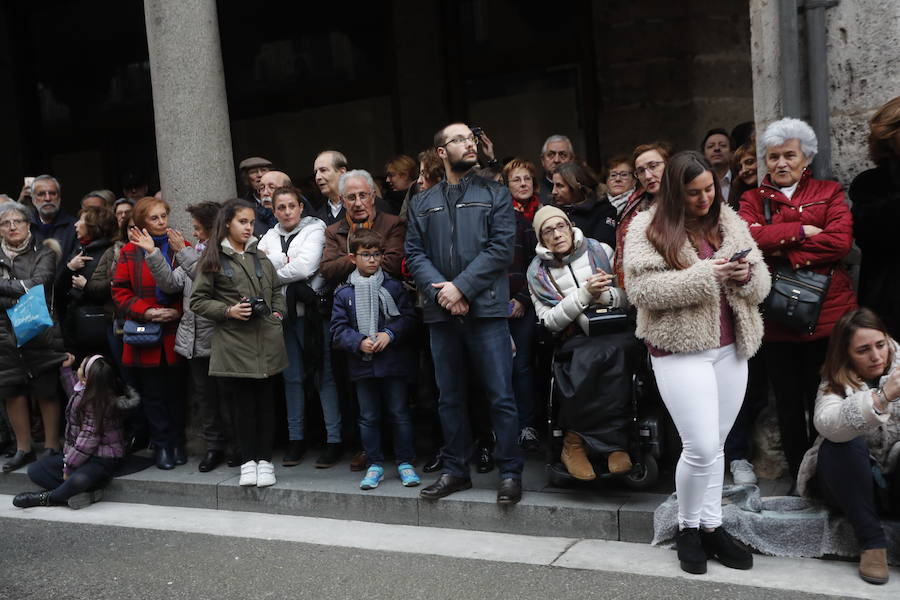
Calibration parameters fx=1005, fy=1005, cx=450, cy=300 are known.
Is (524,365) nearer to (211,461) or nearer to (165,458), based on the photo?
(211,461)

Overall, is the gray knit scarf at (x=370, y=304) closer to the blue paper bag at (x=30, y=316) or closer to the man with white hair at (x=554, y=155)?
the man with white hair at (x=554, y=155)

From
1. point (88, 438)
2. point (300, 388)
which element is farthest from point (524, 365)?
point (88, 438)

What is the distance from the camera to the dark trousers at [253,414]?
6473 mm

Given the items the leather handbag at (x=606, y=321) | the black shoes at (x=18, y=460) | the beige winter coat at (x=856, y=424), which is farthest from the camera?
the black shoes at (x=18, y=460)

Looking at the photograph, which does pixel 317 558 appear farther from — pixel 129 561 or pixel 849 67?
Answer: pixel 849 67

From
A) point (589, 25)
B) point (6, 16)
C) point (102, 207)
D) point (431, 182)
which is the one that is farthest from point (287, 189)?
point (6, 16)

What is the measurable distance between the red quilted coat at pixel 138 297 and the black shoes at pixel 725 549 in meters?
3.98

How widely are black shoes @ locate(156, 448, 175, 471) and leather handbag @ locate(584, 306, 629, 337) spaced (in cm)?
335

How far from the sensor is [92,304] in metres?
7.51

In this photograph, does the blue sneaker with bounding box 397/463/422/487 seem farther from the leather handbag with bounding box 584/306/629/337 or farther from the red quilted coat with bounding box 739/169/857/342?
the red quilted coat with bounding box 739/169/857/342

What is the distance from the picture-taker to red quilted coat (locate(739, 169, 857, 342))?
4898mm

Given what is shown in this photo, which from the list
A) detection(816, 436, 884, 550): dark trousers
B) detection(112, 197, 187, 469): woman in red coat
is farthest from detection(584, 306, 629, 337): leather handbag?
detection(112, 197, 187, 469): woman in red coat

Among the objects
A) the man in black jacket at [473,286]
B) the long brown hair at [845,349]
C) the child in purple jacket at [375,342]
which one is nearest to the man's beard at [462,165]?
the man in black jacket at [473,286]

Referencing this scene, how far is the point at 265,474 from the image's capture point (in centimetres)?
633
